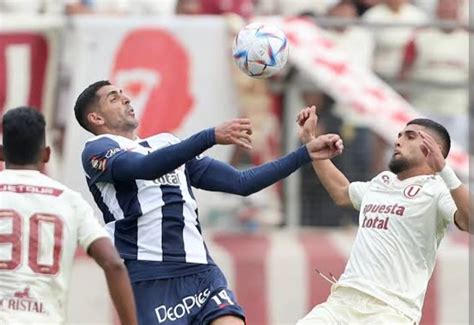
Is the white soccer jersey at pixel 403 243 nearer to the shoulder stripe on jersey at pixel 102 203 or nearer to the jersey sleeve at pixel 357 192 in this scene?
the jersey sleeve at pixel 357 192

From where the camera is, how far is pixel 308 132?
941 cm

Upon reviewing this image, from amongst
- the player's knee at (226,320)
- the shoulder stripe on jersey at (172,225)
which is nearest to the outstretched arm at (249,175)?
the shoulder stripe on jersey at (172,225)

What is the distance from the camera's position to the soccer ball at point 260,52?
962 centimetres

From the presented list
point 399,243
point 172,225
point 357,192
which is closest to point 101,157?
point 172,225

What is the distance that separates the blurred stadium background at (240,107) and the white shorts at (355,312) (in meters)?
3.78

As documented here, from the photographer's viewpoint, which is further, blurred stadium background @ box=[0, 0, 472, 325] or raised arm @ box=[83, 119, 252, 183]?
blurred stadium background @ box=[0, 0, 472, 325]

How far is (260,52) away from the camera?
31.6 feet

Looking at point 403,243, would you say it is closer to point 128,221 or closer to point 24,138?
point 128,221

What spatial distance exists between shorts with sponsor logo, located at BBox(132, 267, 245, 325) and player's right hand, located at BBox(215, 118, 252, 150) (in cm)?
103

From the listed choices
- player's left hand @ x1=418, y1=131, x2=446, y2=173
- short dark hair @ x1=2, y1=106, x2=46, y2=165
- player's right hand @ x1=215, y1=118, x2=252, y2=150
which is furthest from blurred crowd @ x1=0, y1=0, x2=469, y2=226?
short dark hair @ x1=2, y1=106, x2=46, y2=165

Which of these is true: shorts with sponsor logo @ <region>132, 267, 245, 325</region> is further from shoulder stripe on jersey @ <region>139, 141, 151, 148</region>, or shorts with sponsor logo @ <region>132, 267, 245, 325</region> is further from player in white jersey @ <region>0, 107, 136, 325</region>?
player in white jersey @ <region>0, 107, 136, 325</region>

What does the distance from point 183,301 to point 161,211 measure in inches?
20.6

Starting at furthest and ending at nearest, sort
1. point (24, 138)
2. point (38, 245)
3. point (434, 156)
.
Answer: point (434, 156)
point (24, 138)
point (38, 245)

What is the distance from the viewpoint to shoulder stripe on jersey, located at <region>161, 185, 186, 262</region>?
A: 913 centimetres
